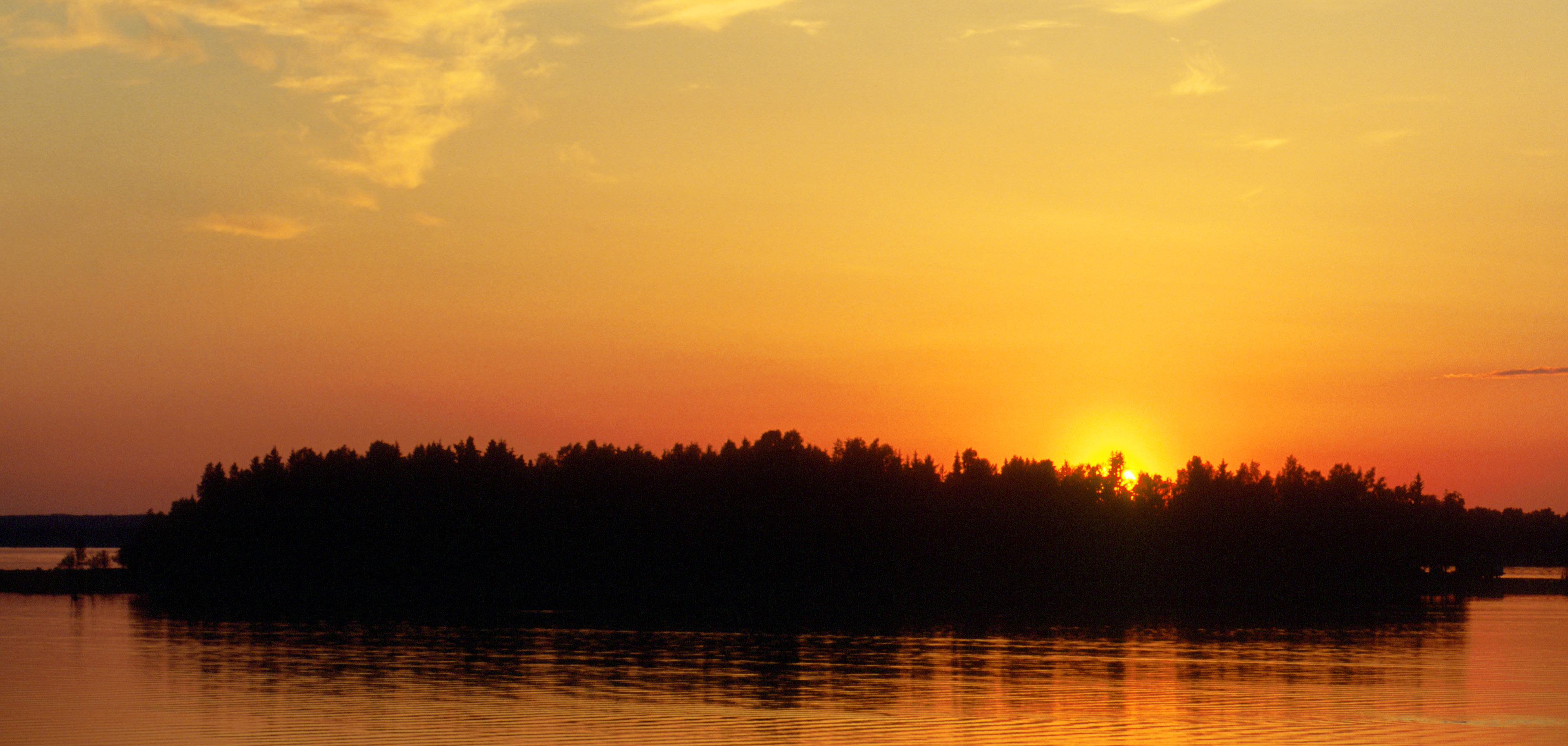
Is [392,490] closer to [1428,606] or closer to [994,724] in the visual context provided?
[1428,606]

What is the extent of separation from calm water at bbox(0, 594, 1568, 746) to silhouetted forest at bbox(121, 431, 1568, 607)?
60790 mm

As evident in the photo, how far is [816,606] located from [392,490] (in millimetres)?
57556

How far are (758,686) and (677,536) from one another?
10382 centimetres

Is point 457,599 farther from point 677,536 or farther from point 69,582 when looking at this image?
point 69,582

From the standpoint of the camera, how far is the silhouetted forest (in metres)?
164

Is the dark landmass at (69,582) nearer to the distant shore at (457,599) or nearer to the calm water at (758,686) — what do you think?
the distant shore at (457,599)

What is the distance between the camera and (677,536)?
165m

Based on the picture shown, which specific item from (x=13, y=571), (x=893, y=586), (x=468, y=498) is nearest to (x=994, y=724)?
(x=893, y=586)

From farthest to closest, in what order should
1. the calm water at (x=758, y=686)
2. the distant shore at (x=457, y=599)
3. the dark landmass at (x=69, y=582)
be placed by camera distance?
the dark landmass at (x=69, y=582) < the distant shore at (x=457, y=599) < the calm water at (x=758, y=686)

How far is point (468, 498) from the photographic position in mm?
170875

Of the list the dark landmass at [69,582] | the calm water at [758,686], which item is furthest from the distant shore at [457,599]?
the calm water at [758,686]

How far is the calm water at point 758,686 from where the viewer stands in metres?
48.2

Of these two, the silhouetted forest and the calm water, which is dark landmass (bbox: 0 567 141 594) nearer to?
the silhouetted forest

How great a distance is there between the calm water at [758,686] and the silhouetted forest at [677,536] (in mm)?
60790
